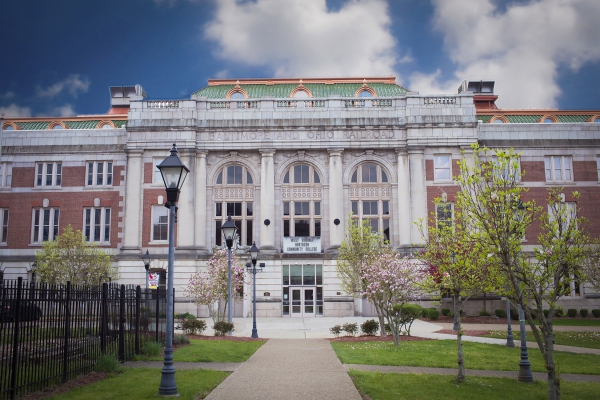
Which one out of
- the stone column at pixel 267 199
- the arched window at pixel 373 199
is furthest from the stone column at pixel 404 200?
the stone column at pixel 267 199

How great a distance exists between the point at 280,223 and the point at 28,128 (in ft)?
79.1

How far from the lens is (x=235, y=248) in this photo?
42906 millimetres

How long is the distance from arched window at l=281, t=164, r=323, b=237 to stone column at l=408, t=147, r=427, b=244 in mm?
7104

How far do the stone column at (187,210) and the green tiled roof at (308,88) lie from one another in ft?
23.6

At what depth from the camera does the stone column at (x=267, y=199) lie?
4362 centimetres

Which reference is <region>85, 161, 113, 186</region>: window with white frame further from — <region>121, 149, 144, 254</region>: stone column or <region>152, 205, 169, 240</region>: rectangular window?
<region>152, 205, 169, 240</region>: rectangular window

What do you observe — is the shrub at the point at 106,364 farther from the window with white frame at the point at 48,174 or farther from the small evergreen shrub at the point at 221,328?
the window with white frame at the point at 48,174

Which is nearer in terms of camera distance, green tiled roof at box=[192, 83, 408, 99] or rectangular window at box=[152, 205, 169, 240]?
rectangular window at box=[152, 205, 169, 240]

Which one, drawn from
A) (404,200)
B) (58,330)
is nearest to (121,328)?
(58,330)

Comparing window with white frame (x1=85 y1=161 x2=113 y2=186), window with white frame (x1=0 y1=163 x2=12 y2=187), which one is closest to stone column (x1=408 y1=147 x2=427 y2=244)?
window with white frame (x1=85 y1=161 x2=113 y2=186)

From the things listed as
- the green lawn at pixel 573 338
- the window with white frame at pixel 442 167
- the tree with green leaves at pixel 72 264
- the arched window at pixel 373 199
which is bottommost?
the green lawn at pixel 573 338

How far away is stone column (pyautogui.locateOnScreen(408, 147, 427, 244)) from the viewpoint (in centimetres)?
4325

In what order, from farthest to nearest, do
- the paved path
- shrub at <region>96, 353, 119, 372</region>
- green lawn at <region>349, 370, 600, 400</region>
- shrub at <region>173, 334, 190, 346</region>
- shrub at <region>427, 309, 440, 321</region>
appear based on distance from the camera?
1. shrub at <region>427, 309, 440, 321</region>
2. shrub at <region>173, 334, 190, 346</region>
3. shrub at <region>96, 353, 119, 372</region>
4. green lawn at <region>349, 370, 600, 400</region>
5. the paved path

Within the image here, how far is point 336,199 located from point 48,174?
2314 cm
